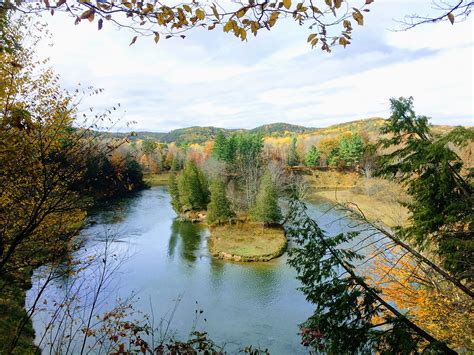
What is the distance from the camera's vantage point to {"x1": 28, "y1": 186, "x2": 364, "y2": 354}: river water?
1263 cm

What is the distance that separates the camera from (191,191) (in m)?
33.0

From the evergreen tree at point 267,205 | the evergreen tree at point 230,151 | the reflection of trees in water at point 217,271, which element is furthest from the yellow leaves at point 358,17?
the evergreen tree at point 230,151

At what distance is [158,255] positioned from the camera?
21.3 meters

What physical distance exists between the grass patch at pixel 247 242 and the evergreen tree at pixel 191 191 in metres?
6.15

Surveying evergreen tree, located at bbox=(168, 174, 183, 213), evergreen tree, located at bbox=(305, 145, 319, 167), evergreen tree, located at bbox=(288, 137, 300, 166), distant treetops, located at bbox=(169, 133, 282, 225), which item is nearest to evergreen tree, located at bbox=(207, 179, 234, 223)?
distant treetops, located at bbox=(169, 133, 282, 225)

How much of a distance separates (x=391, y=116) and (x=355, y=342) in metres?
4.12

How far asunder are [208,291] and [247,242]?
7.90 metres

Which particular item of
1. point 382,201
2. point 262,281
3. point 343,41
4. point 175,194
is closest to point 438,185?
point 343,41

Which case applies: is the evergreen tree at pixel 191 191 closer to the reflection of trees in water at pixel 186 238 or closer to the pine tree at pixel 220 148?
the reflection of trees in water at pixel 186 238

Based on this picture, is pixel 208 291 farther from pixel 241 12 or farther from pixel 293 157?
pixel 293 157

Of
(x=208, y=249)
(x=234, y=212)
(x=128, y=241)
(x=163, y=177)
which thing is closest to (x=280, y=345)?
(x=208, y=249)

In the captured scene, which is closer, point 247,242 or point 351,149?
point 247,242

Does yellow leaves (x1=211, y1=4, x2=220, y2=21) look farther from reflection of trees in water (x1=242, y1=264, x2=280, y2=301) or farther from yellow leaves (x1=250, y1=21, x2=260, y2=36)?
reflection of trees in water (x1=242, y1=264, x2=280, y2=301)

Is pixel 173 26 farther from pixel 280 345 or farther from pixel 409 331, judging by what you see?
pixel 280 345
